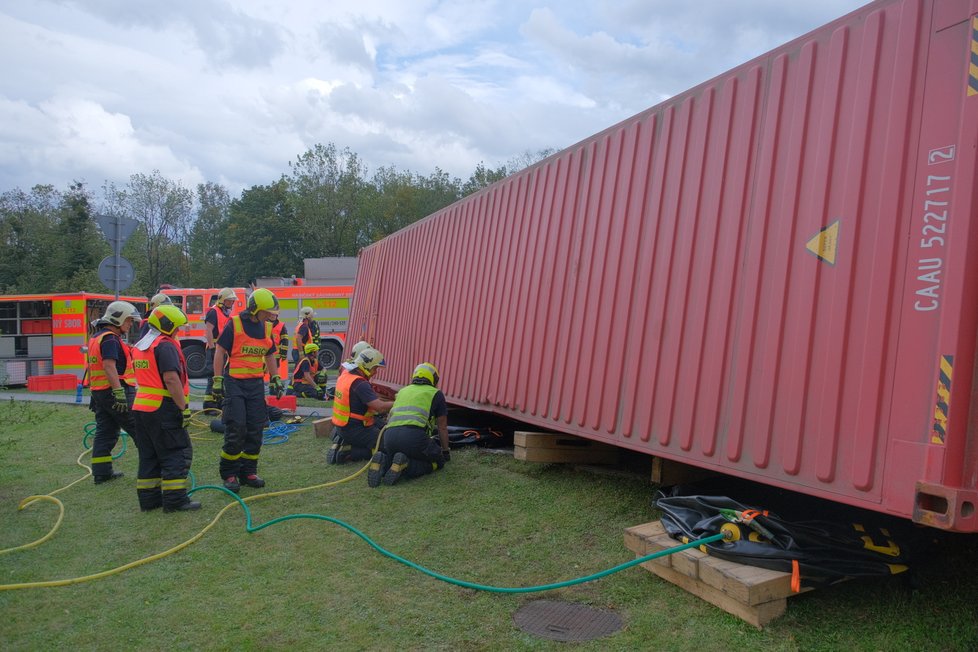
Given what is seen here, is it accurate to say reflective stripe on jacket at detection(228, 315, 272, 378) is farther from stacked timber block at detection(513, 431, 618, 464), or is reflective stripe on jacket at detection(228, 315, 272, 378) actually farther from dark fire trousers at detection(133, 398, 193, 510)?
stacked timber block at detection(513, 431, 618, 464)

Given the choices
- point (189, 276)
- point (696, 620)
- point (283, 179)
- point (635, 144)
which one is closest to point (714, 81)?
point (635, 144)

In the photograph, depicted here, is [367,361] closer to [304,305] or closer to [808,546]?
[808,546]

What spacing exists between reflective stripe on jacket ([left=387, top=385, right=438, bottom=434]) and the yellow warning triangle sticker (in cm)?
393

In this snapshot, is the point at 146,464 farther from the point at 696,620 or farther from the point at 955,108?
the point at 955,108

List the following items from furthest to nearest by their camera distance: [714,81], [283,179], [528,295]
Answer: [283,179] < [528,295] < [714,81]

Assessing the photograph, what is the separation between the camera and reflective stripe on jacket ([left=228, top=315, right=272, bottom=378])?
608 centimetres

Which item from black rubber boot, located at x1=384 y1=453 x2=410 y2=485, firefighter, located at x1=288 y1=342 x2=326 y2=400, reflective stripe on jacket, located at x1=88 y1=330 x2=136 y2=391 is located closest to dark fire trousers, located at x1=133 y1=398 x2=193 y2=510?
reflective stripe on jacket, located at x1=88 y1=330 x2=136 y2=391

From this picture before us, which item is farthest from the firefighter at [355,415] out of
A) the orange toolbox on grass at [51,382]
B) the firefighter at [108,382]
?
the orange toolbox on grass at [51,382]

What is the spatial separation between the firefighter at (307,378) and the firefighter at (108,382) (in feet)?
16.4

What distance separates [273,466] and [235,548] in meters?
2.58

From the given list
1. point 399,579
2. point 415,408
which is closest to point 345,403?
point 415,408

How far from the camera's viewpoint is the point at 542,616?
3.52 metres

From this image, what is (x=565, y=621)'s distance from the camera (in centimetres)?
344

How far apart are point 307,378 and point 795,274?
9827mm
